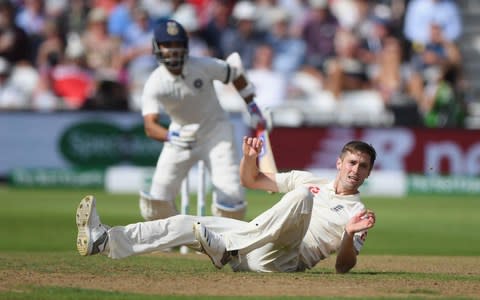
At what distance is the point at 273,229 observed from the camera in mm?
6016

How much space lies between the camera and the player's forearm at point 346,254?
591cm

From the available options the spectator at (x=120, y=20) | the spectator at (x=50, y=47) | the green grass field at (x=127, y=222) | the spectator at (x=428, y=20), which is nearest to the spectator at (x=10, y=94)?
the spectator at (x=50, y=47)

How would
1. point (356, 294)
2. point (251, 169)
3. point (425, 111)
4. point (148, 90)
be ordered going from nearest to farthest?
point (356, 294), point (251, 169), point (148, 90), point (425, 111)

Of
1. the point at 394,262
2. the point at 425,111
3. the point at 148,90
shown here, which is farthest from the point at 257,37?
the point at 394,262

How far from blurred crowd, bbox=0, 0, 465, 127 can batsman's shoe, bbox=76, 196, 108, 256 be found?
9386 millimetres

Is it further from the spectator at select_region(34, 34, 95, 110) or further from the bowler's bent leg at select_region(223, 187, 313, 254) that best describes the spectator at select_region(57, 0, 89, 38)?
the bowler's bent leg at select_region(223, 187, 313, 254)

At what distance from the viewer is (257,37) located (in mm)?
16969

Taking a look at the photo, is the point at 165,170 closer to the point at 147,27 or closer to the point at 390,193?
the point at 390,193

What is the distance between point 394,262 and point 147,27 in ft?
32.9

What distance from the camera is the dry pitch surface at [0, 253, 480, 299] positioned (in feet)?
17.9

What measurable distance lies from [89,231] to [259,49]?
409 inches

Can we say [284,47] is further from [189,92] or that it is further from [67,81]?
[189,92]

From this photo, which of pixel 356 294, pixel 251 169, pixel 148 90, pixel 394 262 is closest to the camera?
pixel 356 294

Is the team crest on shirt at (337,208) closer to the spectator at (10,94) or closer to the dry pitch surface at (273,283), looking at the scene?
the dry pitch surface at (273,283)
